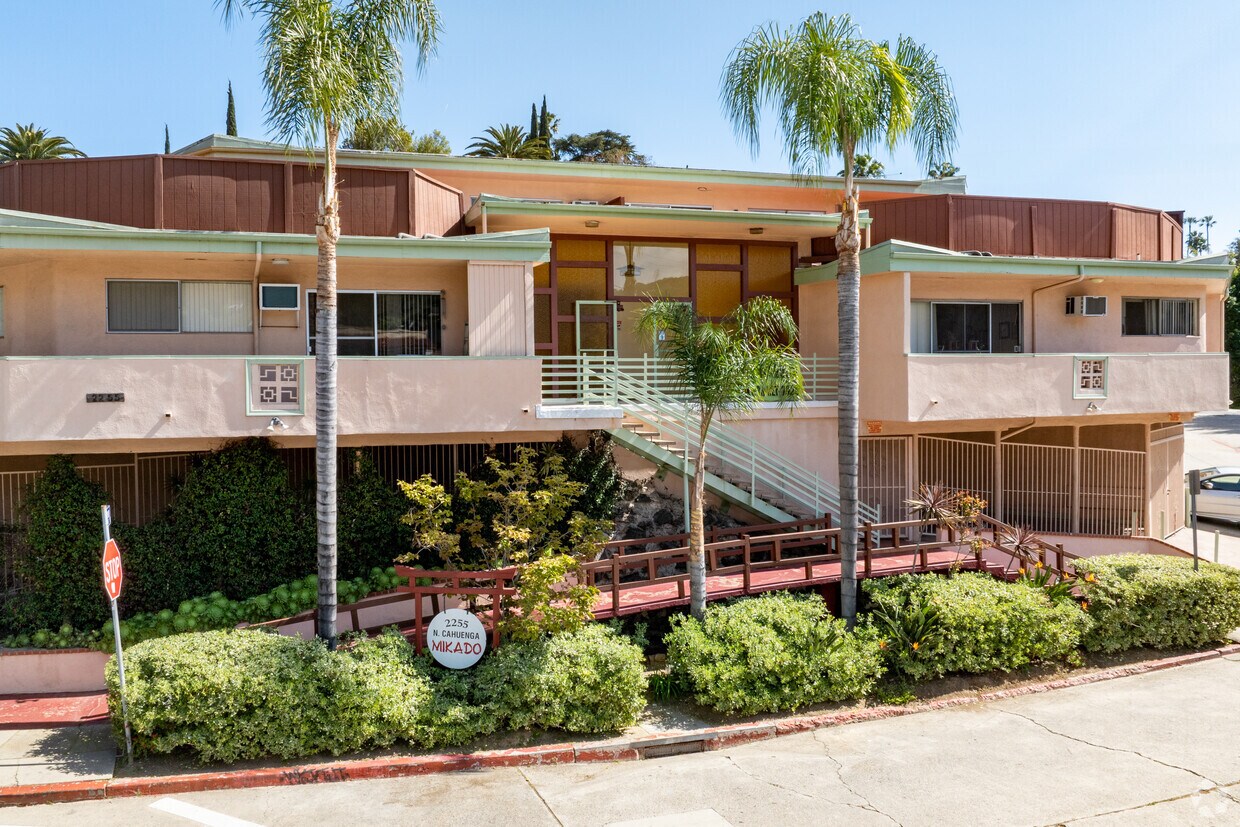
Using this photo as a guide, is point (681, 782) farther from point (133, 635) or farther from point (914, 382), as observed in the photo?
point (914, 382)

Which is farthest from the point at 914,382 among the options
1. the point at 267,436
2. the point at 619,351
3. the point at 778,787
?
the point at 267,436

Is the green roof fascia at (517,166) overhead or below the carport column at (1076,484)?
overhead

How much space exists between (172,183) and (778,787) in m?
11.8

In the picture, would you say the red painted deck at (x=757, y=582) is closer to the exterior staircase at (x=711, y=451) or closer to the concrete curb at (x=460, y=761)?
the exterior staircase at (x=711, y=451)

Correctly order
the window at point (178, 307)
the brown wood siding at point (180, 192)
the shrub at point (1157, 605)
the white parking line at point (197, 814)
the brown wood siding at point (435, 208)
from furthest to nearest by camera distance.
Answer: the brown wood siding at point (435, 208) < the window at point (178, 307) < the brown wood siding at point (180, 192) < the shrub at point (1157, 605) < the white parking line at point (197, 814)

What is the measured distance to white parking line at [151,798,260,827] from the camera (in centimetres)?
830

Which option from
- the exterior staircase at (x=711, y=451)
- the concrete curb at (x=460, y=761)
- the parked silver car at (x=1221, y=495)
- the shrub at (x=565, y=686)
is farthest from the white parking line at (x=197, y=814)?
the parked silver car at (x=1221, y=495)

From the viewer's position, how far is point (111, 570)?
9484 millimetres

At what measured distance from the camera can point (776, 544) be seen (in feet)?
44.0

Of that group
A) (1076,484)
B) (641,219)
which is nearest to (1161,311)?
(1076,484)

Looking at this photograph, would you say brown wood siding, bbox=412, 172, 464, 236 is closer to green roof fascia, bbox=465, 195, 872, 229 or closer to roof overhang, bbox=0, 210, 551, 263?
green roof fascia, bbox=465, 195, 872, 229

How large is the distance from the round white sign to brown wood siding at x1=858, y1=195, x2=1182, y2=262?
38.1ft

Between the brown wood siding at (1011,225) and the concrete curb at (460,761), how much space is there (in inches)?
375

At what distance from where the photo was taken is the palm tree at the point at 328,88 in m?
10.3
